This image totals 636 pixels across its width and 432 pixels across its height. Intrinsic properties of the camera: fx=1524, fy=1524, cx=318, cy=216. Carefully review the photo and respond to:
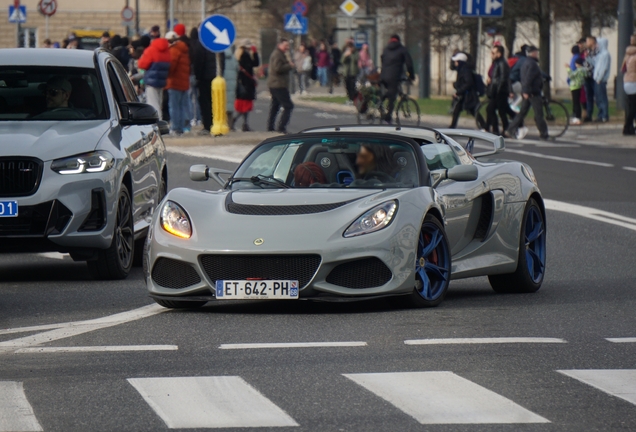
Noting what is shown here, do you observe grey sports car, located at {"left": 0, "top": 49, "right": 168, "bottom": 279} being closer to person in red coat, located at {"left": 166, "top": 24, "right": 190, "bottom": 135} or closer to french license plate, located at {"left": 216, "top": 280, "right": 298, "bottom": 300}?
french license plate, located at {"left": 216, "top": 280, "right": 298, "bottom": 300}

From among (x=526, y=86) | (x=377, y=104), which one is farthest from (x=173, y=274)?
(x=377, y=104)

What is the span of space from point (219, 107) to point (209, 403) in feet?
69.8

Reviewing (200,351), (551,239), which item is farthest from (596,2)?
(200,351)

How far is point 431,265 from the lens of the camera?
373 inches

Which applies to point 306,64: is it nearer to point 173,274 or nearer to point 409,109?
point 409,109

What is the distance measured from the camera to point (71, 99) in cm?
1201

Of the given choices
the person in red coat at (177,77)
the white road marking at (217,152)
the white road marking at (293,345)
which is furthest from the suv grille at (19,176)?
the person in red coat at (177,77)

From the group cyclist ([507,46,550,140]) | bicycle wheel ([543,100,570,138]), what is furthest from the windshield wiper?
bicycle wheel ([543,100,570,138])

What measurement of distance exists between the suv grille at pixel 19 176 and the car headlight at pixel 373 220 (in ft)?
9.74

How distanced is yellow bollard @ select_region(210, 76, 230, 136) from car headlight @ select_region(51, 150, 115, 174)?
627 inches

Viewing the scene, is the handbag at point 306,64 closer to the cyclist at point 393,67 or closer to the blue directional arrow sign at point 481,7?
the cyclist at point 393,67

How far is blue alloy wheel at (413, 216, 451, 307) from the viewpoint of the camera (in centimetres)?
935

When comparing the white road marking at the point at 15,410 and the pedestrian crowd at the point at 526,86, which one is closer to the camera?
the white road marking at the point at 15,410

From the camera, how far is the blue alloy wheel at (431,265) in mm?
9352
